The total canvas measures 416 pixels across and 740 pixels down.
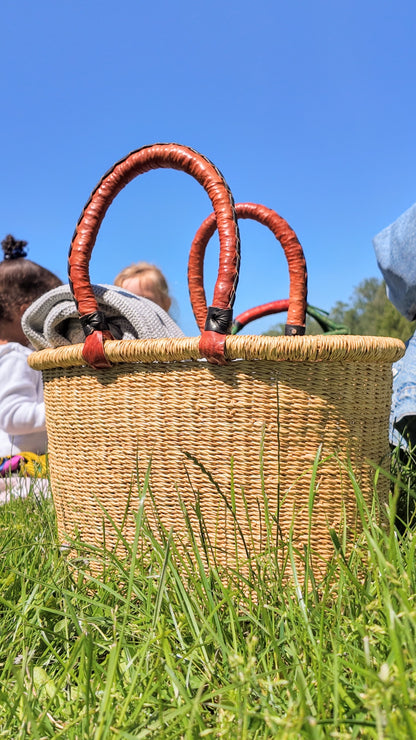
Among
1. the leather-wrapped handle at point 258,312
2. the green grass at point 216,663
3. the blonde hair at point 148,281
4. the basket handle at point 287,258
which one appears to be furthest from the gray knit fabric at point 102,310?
the blonde hair at point 148,281

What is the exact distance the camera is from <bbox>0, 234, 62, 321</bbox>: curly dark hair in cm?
270

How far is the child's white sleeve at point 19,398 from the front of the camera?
2.13 meters

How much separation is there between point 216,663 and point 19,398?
1701 millimetres

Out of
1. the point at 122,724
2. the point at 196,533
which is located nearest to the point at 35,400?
the point at 196,533

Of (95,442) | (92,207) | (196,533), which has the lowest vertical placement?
(196,533)

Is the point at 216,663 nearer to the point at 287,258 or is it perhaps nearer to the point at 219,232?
the point at 219,232

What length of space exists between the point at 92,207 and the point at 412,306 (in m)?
0.81

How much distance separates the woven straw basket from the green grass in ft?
0.40

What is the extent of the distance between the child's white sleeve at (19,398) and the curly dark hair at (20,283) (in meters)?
0.51

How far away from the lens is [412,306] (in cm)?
141

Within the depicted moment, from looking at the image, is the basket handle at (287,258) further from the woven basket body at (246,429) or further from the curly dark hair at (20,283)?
the curly dark hair at (20,283)

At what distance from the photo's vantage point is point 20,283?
277cm

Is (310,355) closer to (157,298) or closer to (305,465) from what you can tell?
(305,465)

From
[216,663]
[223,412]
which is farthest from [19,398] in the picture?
[216,663]
